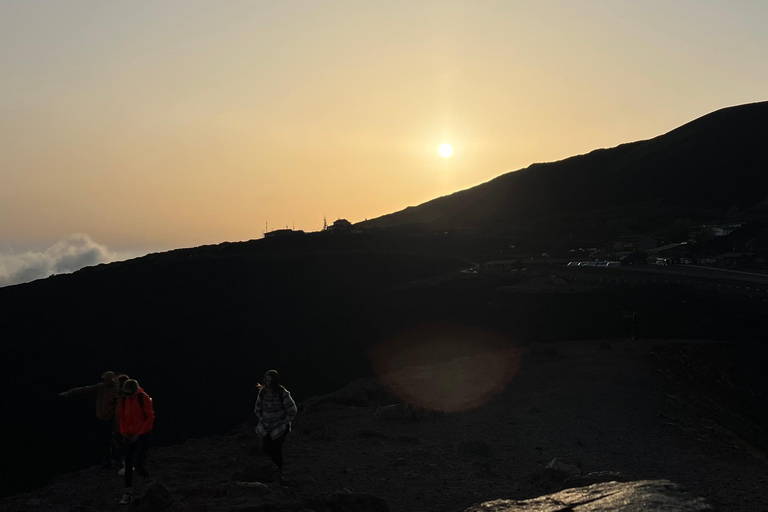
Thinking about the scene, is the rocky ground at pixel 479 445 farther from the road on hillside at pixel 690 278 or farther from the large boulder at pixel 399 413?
the road on hillside at pixel 690 278

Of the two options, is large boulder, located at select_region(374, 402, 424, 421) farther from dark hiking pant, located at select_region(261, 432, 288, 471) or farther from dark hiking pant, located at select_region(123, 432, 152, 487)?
dark hiking pant, located at select_region(123, 432, 152, 487)

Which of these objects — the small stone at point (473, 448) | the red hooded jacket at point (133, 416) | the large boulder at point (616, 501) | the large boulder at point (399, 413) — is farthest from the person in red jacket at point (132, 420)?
the large boulder at point (399, 413)

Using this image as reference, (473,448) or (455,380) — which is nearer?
(473,448)

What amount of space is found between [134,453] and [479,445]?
6194 mm

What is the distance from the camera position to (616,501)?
8.12 metres

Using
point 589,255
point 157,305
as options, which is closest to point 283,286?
point 157,305

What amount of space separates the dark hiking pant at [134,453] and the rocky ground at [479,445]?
272 mm

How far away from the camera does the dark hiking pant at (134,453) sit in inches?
411

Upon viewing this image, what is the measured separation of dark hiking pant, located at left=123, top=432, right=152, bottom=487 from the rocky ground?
0.27 meters

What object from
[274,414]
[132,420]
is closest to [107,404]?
[132,420]

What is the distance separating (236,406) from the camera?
31797mm

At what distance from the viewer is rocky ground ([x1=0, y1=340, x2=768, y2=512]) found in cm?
1048

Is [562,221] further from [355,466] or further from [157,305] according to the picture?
[355,466]

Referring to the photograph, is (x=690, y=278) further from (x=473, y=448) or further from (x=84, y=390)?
(x=84, y=390)
